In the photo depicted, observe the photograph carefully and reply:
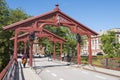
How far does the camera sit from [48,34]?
43.6 metres

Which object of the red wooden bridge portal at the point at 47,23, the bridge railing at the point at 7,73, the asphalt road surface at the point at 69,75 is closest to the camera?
the bridge railing at the point at 7,73

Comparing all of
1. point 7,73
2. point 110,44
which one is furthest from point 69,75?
point 110,44

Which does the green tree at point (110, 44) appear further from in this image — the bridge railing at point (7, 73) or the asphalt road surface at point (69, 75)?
the bridge railing at point (7, 73)

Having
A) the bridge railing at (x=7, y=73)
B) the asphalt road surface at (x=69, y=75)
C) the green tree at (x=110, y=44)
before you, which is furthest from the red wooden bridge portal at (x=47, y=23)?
the green tree at (x=110, y=44)

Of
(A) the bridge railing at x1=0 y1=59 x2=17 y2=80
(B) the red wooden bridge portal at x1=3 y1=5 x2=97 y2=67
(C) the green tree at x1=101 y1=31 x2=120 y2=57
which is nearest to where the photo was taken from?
(A) the bridge railing at x1=0 y1=59 x2=17 y2=80

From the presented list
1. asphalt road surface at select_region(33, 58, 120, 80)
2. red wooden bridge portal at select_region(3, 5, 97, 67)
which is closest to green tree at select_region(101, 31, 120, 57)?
red wooden bridge portal at select_region(3, 5, 97, 67)

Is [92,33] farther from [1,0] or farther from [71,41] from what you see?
[71,41]

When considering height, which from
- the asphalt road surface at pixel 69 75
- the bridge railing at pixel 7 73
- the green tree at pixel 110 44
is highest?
the green tree at pixel 110 44

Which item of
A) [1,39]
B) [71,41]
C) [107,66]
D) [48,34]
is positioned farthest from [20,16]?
[107,66]

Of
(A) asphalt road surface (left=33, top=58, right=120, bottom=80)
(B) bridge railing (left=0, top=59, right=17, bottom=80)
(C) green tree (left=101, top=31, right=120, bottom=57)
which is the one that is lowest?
(A) asphalt road surface (left=33, top=58, right=120, bottom=80)

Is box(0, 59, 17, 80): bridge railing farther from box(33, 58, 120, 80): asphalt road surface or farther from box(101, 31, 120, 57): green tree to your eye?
box(101, 31, 120, 57): green tree

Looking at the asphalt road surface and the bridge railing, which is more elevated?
the bridge railing

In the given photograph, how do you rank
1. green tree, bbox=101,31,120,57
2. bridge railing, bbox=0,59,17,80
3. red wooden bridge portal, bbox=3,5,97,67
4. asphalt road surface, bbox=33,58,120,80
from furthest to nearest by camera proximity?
green tree, bbox=101,31,120,57 < red wooden bridge portal, bbox=3,5,97,67 < asphalt road surface, bbox=33,58,120,80 < bridge railing, bbox=0,59,17,80

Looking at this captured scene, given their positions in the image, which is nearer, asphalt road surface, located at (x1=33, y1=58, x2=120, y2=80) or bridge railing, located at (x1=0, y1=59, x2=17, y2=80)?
bridge railing, located at (x1=0, y1=59, x2=17, y2=80)
